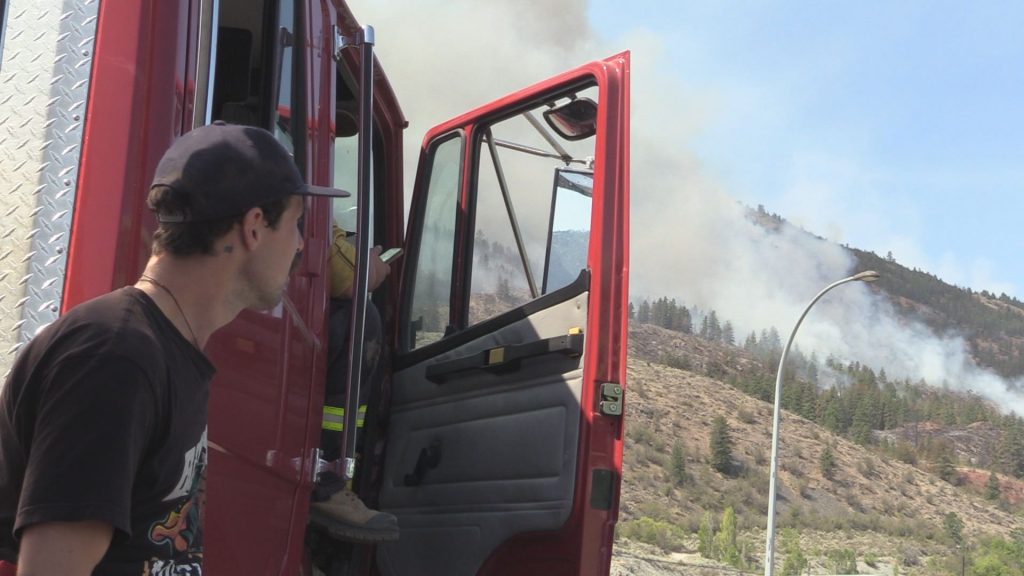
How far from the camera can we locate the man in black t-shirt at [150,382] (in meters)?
1.35

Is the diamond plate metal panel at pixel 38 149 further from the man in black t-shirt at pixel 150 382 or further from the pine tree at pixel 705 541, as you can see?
the pine tree at pixel 705 541

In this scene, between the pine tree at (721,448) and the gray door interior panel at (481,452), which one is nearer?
the gray door interior panel at (481,452)

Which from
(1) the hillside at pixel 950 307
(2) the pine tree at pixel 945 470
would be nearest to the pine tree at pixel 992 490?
(2) the pine tree at pixel 945 470

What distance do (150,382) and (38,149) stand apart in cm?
86

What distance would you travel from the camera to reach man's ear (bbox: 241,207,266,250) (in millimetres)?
1613

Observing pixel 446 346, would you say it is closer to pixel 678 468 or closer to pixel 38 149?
pixel 38 149

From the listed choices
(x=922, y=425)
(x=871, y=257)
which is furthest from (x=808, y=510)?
(x=871, y=257)

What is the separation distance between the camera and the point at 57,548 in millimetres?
1344

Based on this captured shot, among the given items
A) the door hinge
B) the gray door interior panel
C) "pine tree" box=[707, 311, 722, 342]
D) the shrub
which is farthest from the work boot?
"pine tree" box=[707, 311, 722, 342]

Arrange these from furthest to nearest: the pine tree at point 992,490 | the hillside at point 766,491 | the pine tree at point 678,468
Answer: the pine tree at point 992,490 → the pine tree at point 678,468 → the hillside at point 766,491

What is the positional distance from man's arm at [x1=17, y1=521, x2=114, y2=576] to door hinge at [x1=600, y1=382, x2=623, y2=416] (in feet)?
5.63

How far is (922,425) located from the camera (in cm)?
11188

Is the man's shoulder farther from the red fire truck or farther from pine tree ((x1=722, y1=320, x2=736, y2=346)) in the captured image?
pine tree ((x1=722, y1=320, x2=736, y2=346))

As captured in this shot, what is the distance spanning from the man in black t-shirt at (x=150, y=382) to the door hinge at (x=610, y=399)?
133 cm
